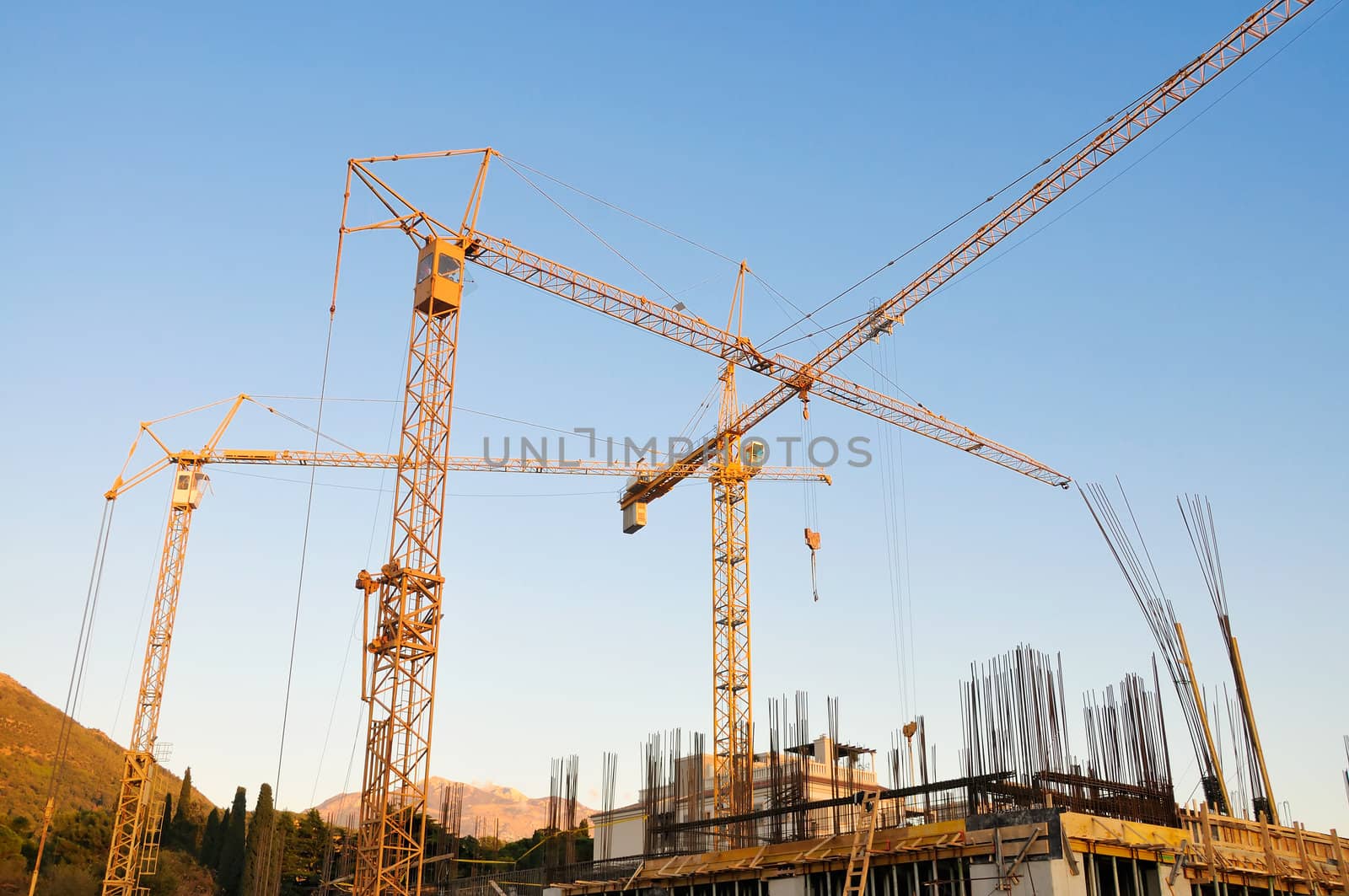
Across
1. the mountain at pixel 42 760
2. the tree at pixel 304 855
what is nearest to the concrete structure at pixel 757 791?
the tree at pixel 304 855

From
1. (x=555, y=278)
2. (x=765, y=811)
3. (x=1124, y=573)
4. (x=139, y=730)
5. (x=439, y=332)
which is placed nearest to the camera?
(x=765, y=811)

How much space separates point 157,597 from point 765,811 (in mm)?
41058

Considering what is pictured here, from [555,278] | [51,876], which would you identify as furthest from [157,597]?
[555,278]

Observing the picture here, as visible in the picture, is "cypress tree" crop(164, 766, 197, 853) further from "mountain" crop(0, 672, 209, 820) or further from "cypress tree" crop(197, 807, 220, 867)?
"mountain" crop(0, 672, 209, 820)

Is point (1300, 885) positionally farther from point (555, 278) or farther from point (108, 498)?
point (108, 498)

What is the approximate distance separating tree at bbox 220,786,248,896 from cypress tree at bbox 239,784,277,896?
148 cm

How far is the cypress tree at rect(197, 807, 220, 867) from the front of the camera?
68.6 metres

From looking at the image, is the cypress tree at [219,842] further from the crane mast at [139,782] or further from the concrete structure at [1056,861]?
the concrete structure at [1056,861]

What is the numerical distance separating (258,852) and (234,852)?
7.29 metres

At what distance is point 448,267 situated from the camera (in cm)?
3847

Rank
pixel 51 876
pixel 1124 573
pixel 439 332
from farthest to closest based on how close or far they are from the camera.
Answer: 1. pixel 51 876
2. pixel 439 332
3. pixel 1124 573

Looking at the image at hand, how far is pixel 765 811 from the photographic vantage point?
27.4 m

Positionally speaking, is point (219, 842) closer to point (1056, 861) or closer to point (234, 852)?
point (234, 852)

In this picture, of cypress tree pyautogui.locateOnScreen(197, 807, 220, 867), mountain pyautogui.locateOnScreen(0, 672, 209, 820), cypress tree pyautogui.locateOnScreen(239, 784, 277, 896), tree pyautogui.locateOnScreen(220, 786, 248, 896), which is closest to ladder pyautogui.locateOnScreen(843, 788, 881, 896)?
cypress tree pyautogui.locateOnScreen(239, 784, 277, 896)
